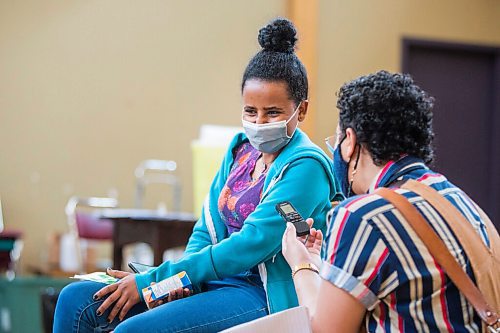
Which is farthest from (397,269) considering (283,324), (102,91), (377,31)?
(377,31)

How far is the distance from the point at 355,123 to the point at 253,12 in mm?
6453

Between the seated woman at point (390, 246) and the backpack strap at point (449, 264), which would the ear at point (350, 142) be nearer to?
the seated woman at point (390, 246)

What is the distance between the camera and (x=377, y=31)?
26.7ft

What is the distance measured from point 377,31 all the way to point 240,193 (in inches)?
241

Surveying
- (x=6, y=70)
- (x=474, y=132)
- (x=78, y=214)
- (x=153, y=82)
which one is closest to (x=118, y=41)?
(x=153, y=82)

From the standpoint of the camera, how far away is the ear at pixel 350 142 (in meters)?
1.76

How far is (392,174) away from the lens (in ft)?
5.60

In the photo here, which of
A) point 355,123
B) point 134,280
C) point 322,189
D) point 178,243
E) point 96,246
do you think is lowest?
point 96,246

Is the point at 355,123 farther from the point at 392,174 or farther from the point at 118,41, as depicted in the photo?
the point at 118,41

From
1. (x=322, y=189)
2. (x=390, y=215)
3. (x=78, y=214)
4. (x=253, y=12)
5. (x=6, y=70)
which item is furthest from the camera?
(x=253, y=12)

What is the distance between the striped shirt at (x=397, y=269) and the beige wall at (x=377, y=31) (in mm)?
6225

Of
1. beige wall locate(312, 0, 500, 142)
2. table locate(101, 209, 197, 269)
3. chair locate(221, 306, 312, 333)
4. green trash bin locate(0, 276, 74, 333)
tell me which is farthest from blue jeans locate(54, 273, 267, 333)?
beige wall locate(312, 0, 500, 142)

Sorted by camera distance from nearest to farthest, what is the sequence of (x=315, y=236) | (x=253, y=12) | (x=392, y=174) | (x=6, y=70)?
(x=392, y=174)
(x=315, y=236)
(x=6, y=70)
(x=253, y=12)

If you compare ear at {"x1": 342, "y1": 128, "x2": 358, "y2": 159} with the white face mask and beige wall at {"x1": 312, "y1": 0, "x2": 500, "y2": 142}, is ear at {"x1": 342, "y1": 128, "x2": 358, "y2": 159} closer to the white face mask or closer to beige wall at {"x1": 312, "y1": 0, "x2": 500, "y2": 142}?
the white face mask
